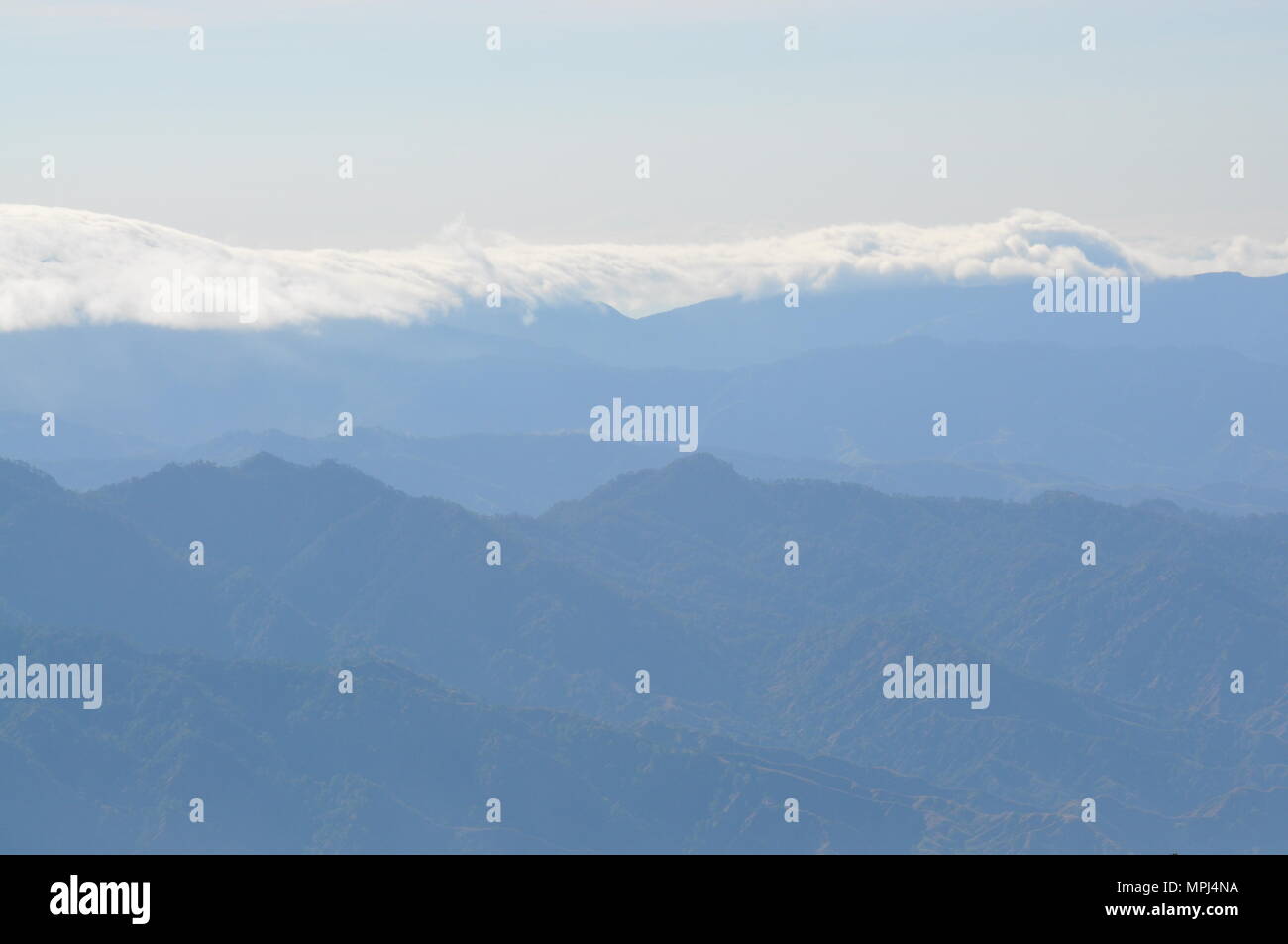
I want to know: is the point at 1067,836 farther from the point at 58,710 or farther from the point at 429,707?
the point at 58,710

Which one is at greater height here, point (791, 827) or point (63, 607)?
point (63, 607)

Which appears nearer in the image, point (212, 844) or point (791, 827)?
point (212, 844)

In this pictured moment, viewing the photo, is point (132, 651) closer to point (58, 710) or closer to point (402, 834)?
point (58, 710)
